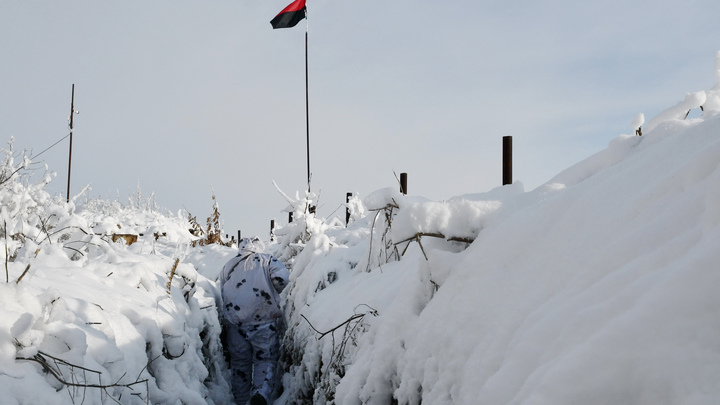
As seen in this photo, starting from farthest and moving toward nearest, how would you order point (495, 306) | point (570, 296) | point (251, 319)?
point (251, 319)
point (495, 306)
point (570, 296)

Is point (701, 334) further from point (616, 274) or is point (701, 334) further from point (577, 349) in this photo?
point (616, 274)

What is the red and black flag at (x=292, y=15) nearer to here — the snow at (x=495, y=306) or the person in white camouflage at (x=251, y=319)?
the person in white camouflage at (x=251, y=319)

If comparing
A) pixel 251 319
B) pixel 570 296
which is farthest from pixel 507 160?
pixel 570 296

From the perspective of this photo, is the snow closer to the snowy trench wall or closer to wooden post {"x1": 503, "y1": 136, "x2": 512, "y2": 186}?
the snowy trench wall

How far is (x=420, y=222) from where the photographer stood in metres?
2.78

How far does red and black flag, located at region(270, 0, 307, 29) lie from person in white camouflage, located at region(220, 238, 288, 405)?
39.5 feet

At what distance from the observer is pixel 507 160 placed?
24.6ft

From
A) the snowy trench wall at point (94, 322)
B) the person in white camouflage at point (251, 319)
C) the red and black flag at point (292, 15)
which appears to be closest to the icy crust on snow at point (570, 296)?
the snowy trench wall at point (94, 322)

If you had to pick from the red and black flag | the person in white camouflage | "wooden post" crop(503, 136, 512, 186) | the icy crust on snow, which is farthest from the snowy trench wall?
the red and black flag

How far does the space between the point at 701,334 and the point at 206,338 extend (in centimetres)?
531

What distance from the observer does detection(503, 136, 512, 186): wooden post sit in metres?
7.46

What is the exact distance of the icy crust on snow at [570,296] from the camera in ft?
3.47

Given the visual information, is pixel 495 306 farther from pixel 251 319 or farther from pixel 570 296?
pixel 251 319

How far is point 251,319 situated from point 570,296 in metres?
5.31
